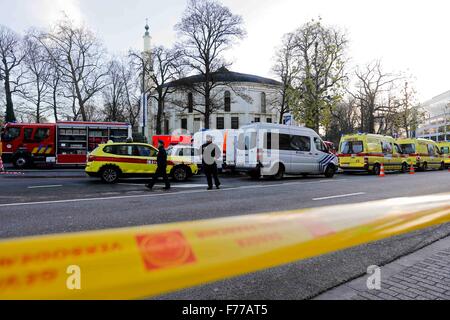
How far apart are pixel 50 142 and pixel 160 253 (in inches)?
850

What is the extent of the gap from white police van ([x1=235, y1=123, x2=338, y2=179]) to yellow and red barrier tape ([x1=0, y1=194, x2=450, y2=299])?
41.1ft

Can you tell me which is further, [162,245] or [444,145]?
[444,145]

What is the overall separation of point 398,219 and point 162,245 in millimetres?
1701

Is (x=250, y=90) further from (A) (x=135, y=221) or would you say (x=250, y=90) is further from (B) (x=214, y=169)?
(A) (x=135, y=221)

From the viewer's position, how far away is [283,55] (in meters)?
37.8

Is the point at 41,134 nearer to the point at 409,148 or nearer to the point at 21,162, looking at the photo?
the point at 21,162

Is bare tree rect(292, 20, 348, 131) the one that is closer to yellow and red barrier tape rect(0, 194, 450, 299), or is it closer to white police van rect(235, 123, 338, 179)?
white police van rect(235, 123, 338, 179)

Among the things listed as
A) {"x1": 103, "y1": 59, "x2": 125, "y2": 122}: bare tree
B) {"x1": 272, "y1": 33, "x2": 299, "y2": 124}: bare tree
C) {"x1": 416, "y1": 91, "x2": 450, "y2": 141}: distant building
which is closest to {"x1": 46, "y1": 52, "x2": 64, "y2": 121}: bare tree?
{"x1": 103, "y1": 59, "x2": 125, "y2": 122}: bare tree

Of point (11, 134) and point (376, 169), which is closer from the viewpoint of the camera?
point (376, 169)

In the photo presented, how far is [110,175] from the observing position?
12.7 m

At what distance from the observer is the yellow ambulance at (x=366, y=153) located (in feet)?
61.0

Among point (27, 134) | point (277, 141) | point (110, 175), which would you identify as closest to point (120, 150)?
point (110, 175)

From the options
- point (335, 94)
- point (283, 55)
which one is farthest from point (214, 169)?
point (283, 55)

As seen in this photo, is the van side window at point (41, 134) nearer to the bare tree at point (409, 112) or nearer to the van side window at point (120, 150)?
the van side window at point (120, 150)
